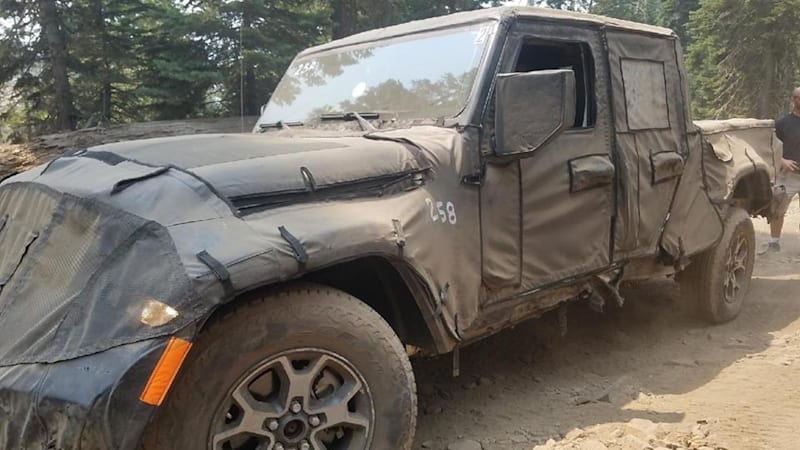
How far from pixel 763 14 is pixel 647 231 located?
1722 cm

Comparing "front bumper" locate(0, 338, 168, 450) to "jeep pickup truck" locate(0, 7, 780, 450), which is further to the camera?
"jeep pickup truck" locate(0, 7, 780, 450)

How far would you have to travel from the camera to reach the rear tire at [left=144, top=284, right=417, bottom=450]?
7.55 feet

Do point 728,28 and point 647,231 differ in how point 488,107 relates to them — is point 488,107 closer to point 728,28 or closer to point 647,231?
point 647,231

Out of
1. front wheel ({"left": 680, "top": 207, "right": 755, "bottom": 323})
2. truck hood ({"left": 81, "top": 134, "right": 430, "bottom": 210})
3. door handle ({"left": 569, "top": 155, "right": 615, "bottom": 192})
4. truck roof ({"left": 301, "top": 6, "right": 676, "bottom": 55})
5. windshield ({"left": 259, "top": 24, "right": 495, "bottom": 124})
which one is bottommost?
front wheel ({"left": 680, "top": 207, "right": 755, "bottom": 323})

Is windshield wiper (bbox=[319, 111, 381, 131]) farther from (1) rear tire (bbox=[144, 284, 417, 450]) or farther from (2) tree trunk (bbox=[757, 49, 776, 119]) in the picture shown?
(2) tree trunk (bbox=[757, 49, 776, 119])

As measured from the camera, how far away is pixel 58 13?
12914 mm

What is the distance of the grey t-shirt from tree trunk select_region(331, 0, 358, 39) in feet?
34.6

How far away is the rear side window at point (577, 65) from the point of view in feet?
13.0

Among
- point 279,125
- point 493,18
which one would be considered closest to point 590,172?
point 493,18

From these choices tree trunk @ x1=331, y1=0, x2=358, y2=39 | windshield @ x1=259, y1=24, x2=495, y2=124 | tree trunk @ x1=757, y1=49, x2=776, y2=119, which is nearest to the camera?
windshield @ x1=259, y1=24, x2=495, y2=124

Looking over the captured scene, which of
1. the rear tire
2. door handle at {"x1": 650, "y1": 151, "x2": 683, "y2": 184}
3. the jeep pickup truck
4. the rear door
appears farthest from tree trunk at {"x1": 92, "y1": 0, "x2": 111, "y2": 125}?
the rear tire

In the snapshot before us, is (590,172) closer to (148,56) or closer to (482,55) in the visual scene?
(482,55)

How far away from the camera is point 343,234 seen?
8.46 feet

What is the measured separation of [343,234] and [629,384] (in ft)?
7.84
